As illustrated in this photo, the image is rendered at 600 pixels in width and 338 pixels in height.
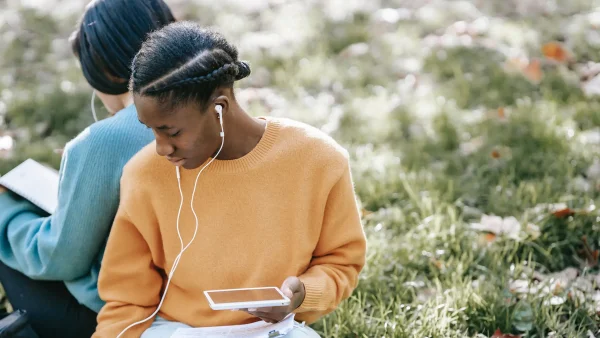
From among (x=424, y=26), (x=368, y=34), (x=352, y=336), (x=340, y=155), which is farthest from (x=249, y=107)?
(x=340, y=155)

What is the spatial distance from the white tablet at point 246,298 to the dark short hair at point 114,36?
0.82m

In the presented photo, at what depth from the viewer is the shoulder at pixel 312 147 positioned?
1950 mm

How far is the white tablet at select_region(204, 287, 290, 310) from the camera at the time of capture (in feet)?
5.57

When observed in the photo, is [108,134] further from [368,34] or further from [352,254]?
[368,34]

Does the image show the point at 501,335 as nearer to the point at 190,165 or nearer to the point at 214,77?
the point at 190,165

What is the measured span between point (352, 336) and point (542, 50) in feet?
8.84

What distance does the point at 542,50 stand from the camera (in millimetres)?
4418

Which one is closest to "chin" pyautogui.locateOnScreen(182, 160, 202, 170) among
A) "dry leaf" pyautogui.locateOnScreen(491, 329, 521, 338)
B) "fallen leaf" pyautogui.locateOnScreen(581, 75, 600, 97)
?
"dry leaf" pyautogui.locateOnScreen(491, 329, 521, 338)

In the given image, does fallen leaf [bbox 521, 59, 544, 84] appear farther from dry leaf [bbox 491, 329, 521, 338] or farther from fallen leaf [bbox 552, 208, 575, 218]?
dry leaf [bbox 491, 329, 521, 338]

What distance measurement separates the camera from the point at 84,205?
2064mm

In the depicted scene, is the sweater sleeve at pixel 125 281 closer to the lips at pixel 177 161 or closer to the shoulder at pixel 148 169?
the shoulder at pixel 148 169

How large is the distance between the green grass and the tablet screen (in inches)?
29.0

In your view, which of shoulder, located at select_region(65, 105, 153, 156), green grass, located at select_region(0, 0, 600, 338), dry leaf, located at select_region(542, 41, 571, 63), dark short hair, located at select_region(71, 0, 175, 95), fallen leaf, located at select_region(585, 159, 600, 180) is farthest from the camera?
dry leaf, located at select_region(542, 41, 571, 63)

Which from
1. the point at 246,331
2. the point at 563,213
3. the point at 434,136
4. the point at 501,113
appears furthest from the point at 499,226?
the point at 246,331
